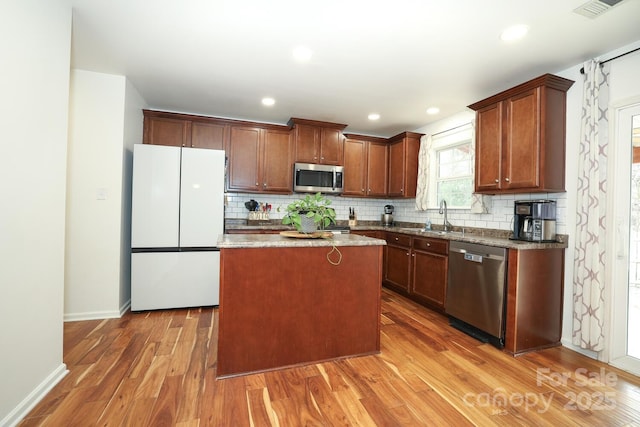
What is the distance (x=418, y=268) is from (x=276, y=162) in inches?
98.5

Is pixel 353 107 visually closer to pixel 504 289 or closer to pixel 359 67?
pixel 359 67

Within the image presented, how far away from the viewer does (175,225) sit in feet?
10.9

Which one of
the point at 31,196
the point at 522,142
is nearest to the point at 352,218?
the point at 522,142

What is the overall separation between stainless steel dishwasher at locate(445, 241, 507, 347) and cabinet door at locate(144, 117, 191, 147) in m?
3.68

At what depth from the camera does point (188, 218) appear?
11.0 ft

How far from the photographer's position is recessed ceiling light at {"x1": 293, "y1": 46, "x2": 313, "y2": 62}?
2432 millimetres

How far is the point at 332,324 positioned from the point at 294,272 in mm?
525

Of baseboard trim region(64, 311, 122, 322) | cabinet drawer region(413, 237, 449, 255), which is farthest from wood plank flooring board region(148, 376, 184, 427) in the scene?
cabinet drawer region(413, 237, 449, 255)

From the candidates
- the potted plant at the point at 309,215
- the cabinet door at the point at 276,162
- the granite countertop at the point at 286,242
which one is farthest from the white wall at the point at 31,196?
the cabinet door at the point at 276,162

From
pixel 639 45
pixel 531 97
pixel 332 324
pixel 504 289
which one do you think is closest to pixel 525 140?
pixel 531 97

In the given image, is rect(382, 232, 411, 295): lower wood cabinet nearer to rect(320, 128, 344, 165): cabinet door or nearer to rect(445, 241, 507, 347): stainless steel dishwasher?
rect(445, 241, 507, 347): stainless steel dishwasher

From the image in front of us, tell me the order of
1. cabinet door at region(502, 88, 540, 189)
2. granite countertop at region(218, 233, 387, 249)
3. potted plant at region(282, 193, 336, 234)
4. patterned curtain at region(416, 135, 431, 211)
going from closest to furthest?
granite countertop at region(218, 233, 387, 249)
potted plant at region(282, 193, 336, 234)
cabinet door at region(502, 88, 540, 189)
patterned curtain at region(416, 135, 431, 211)

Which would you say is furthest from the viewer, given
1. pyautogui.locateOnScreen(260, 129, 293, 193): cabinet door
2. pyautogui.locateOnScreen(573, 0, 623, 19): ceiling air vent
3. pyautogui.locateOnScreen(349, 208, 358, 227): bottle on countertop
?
pyautogui.locateOnScreen(349, 208, 358, 227): bottle on countertop

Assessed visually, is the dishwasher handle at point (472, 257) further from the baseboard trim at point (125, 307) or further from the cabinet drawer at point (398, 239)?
the baseboard trim at point (125, 307)
